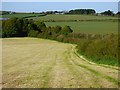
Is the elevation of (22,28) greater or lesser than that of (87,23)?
lesser

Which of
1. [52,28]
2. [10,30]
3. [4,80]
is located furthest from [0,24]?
[4,80]

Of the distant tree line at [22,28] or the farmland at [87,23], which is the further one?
the distant tree line at [22,28]

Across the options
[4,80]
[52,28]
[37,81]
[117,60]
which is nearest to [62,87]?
[37,81]

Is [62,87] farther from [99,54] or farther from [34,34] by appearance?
[34,34]

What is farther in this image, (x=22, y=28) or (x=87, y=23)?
(x=87, y=23)

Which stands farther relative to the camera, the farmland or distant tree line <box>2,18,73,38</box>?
distant tree line <box>2,18,73,38</box>

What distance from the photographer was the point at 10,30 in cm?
10850

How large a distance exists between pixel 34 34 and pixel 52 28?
248 inches

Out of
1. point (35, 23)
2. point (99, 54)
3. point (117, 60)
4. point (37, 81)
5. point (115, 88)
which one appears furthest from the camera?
point (35, 23)

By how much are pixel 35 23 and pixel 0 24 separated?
Result: 38.9 ft

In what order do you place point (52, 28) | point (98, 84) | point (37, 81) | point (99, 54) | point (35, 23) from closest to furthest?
point (98, 84) < point (37, 81) < point (99, 54) < point (52, 28) < point (35, 23)

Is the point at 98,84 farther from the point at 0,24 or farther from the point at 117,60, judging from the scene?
the point at 0,24

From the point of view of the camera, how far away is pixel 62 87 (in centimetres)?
1452

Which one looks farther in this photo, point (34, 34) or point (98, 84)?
point (34, 34)
